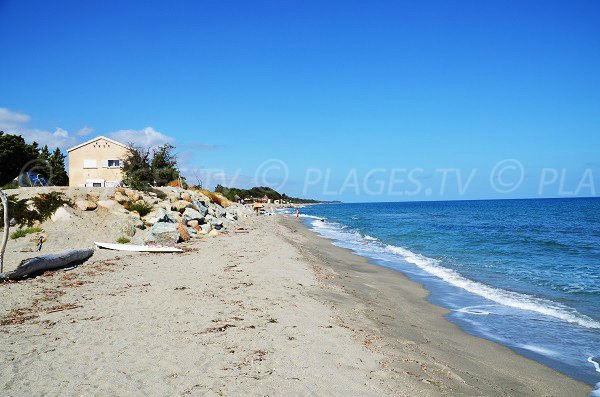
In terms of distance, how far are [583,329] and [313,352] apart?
715 centimetres

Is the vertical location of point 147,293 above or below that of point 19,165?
below

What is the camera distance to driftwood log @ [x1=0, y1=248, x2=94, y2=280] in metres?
11.1

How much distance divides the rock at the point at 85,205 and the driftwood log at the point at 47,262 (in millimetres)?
6587

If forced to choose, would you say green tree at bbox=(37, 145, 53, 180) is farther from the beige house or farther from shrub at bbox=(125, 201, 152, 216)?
shrub at bbox=(125, 201, 152, 216)

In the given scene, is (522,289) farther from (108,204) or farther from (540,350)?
(108,204)

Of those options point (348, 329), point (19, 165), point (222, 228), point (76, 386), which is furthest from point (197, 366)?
point (19, 165)

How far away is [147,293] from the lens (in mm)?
9609

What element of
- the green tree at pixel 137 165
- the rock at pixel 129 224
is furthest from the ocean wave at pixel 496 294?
the green tree at pixel 137 165

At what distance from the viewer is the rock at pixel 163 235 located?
18.3 m

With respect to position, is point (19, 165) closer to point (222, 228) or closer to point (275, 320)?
point (222, 228)

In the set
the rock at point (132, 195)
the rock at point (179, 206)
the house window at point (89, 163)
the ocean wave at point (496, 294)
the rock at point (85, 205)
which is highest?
the house window at point (89, 163)

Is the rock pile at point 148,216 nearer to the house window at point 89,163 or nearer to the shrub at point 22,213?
the shrub at point 22,213

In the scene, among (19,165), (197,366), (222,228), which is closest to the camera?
(197,366)

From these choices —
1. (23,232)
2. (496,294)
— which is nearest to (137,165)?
(23,232)
